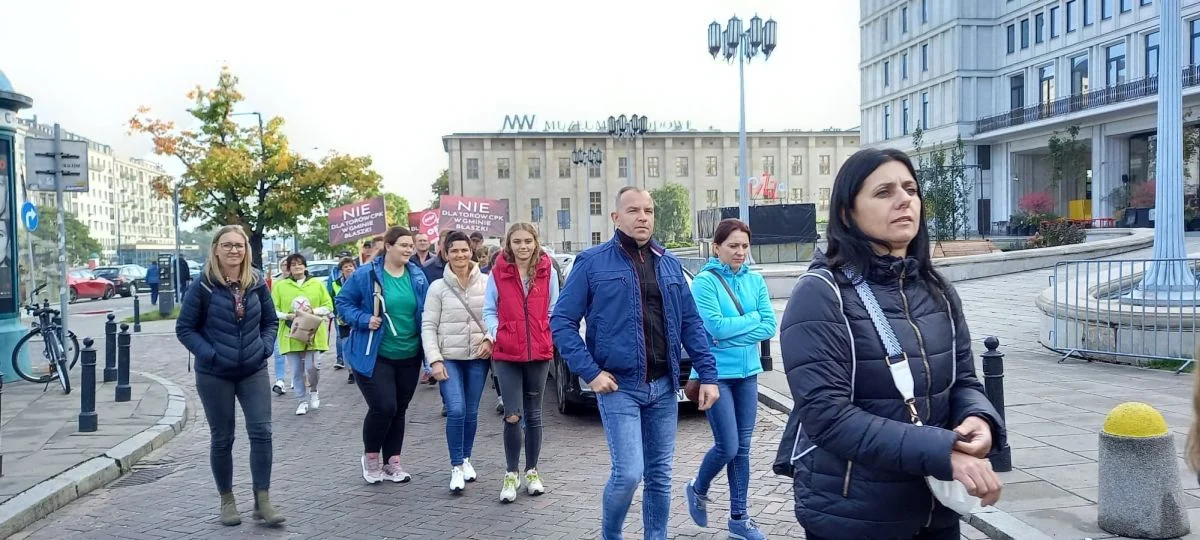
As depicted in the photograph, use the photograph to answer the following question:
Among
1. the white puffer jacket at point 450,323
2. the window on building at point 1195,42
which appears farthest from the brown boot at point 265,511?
the window on building at point 1195,42

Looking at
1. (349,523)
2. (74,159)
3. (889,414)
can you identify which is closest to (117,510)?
(349,523)

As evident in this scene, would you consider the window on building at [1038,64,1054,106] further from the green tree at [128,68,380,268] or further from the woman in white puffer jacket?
the woman in white puffer jacket

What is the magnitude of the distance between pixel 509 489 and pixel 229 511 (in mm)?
1810

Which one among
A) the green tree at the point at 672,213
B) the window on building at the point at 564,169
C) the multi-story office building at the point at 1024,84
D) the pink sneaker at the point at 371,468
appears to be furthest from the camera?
the window on building at the point at 564,169

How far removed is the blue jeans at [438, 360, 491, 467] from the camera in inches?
252

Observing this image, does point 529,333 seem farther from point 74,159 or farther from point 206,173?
point 206,173

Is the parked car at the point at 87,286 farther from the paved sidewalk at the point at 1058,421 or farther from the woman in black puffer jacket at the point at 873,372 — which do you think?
the woman in black puffer jacket at the point at 873,372

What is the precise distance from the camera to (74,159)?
11.4 metres

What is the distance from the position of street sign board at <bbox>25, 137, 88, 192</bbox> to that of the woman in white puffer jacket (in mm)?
6792

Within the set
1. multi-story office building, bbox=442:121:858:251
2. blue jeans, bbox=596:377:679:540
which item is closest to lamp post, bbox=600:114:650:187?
blue jeans, bbox=596:377:679:540

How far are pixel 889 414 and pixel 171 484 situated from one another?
20.8 ft

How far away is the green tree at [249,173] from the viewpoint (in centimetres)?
2789

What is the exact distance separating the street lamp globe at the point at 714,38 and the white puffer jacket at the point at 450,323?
17741mm

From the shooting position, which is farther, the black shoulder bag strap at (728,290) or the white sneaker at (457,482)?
the white sneaker at (457,482)
